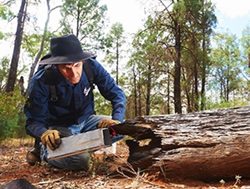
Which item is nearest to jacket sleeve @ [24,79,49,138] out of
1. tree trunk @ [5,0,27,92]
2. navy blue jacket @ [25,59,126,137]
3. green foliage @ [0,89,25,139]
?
navy blue jacket @ [25,59,126,137]

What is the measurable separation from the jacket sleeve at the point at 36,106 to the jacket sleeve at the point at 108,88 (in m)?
0.52

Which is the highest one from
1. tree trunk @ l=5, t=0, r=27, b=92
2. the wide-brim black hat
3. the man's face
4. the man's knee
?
tree trunk @ l=5, t=0, r=27, b=92

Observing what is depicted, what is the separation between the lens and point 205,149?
3.38m

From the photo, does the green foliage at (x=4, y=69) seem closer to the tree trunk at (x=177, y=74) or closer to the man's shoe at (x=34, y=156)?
the tree trunk at (x=177, y=74)

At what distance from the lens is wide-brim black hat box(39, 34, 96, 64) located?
359 centimetres

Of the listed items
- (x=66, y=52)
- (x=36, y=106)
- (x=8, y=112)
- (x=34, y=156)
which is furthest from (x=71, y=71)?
(x=8, y=112)

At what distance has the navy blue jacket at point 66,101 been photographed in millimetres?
3814

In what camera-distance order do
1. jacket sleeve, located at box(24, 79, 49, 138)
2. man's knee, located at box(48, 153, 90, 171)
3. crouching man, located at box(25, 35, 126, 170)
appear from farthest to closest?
man's knee, located at box(48, 153, 90, 171) < jacket sleeve, located at box(24, 79, 49, 138) < crouching man, located at box(25, 35, 126, 170)

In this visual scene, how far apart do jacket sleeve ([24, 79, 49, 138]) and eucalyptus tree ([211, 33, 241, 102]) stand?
1082 inches

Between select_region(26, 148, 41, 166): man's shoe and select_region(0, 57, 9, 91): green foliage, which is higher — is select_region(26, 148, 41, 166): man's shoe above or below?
below

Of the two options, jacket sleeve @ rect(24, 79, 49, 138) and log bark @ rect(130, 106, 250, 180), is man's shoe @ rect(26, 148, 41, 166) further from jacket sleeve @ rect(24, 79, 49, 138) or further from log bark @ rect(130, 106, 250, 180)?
A: log bark @ rect(130, 106, 250, 180)

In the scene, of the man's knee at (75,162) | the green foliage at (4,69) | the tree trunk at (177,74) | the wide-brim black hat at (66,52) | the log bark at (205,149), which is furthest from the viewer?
the green foliage at (4,69)

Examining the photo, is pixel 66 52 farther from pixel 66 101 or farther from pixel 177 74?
pixel 177 74

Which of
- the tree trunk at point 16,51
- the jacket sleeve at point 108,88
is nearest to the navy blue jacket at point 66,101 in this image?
the jacket sleeve at point 108,88
